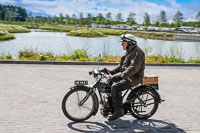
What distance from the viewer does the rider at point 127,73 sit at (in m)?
5.32

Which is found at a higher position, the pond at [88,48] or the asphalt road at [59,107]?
the pond at [88,48]

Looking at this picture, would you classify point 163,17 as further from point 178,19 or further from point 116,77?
point 116,77

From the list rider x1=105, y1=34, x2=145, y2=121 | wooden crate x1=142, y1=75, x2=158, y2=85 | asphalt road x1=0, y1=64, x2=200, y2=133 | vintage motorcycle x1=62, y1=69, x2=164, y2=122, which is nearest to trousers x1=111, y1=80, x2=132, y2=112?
rider x1=105, y1=34, x2=145, y2=121

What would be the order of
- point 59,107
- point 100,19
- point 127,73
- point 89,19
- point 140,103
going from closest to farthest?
point 127,73 → point 140,103 → point 59,107 → point 100,19 → point 89,19

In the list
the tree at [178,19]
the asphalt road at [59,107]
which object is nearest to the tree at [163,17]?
the tree at [178,19]

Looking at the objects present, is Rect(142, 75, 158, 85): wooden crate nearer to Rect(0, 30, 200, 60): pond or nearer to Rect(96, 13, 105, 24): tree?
Rect(0, 30, 200, 60): pond

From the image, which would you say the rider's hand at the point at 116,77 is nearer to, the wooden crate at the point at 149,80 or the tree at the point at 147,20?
the wooden crate at the point at 149,80

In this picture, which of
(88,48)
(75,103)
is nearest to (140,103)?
(75,103)

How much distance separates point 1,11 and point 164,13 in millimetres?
84411

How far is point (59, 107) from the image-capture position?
6.70 metres

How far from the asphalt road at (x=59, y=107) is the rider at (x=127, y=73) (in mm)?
478

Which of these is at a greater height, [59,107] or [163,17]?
[163,17]

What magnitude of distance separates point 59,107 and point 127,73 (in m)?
2.23

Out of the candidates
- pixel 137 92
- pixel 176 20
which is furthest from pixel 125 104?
pixel 176 20
